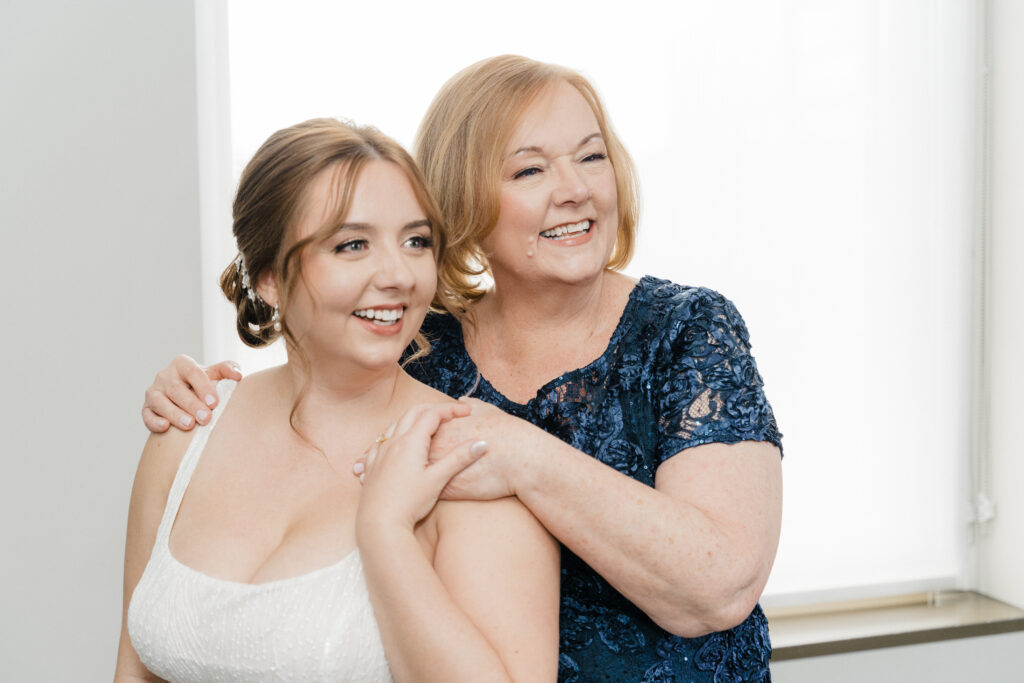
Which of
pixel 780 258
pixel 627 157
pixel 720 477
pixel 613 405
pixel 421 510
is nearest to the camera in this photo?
pixel 421 510

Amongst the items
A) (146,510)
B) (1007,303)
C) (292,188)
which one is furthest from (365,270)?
(1007,303)

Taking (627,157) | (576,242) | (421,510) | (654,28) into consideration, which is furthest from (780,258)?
(421,510)

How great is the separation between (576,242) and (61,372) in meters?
1.46

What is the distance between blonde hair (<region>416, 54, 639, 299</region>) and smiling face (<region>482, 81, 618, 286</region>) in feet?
0.07

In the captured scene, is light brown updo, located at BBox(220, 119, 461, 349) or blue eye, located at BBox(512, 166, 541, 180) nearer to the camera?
light brown updo, located at BBox(220, 119, 461, 349)

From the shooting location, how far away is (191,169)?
2457 mm

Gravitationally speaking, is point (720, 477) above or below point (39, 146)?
below

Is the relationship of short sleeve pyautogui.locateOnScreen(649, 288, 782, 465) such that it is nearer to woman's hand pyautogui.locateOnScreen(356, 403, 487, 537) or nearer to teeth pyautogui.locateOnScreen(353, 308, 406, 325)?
woman's hand pyautogui.locateOnScreen(356, 403, 487, 537)

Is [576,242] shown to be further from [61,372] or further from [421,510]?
[61,372]

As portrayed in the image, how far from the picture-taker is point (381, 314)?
52.7 inches

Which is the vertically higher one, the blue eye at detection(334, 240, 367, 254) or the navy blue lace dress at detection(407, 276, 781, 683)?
the blue eye at detection(334, 240, 367, 254)

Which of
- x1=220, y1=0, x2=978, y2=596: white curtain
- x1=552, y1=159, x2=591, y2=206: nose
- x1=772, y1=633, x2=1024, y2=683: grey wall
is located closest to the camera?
x1=552, y1=159, x2=591, y2=206: nose

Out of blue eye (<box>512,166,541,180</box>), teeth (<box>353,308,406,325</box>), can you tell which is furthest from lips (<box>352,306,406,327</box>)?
blue eye (<box>512,166,541,180</box>)

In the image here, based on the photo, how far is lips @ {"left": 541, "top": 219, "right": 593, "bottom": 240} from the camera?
1.65 metres
